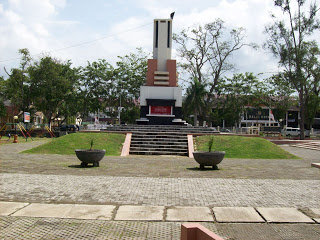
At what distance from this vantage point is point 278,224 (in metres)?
5.38

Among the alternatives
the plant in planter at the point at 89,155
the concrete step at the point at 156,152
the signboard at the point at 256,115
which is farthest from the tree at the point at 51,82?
the plant in planter at the point at 89,155

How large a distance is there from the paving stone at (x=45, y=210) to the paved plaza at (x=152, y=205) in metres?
0.02

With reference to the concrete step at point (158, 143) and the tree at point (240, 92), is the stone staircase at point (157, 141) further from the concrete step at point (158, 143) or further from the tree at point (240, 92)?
the tree at point (240, 92)

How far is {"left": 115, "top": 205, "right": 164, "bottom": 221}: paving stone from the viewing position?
5.56 metres

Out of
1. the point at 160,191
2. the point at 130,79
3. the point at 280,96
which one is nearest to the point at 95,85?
the point at 130,79

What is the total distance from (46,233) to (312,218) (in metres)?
4.45

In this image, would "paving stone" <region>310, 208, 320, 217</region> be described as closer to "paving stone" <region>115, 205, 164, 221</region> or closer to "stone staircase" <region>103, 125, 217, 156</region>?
"paving stone" <region>115, 205, 164, 221</region>

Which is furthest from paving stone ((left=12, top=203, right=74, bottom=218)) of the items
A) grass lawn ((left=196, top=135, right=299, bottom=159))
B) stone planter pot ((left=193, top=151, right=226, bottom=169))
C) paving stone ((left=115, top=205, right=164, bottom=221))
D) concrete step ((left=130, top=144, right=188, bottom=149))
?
concrete step ((left=130, top=144, right=188, bottom=149))

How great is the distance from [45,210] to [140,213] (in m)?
1.75

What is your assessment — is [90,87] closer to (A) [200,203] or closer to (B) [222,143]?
(B) [222,143]

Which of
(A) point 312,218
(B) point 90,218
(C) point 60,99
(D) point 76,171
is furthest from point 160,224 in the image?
(C) point 60,99

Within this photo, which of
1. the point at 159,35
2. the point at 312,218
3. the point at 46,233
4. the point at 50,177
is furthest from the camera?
the point at 159,35

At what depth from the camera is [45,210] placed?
5.90m

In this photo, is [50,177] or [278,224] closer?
[278,224]
